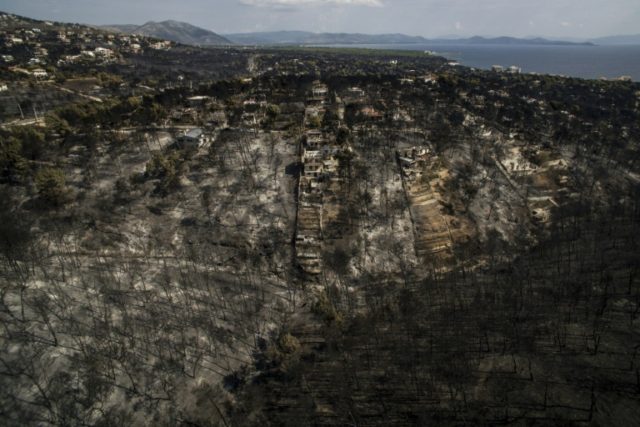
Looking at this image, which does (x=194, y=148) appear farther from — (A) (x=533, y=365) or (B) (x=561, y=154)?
(B) (x=561, y=154)

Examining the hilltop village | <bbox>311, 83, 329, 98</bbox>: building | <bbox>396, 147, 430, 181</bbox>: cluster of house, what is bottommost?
the hilltop village

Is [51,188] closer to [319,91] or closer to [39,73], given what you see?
[319,91]

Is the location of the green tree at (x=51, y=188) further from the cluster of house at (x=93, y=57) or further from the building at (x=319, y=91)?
the cluster of house at (x=93, y=57)

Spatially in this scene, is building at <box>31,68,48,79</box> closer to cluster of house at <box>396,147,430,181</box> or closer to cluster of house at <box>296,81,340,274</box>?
cluster of house at <box>296,81,340,274</box>

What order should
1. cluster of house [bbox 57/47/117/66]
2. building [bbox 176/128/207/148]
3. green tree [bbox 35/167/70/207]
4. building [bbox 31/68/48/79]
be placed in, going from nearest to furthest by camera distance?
1. green tree [bbox 35/167/70/207]
2. building [bbox 176/128/207/148]
3. building [bbox 31/68/48/79]
4. cluster of house [bbox 57/47/117/66]

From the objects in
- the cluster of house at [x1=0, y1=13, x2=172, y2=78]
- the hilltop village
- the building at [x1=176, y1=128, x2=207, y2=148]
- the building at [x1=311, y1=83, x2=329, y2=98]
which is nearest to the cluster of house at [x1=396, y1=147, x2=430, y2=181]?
the hilltop village

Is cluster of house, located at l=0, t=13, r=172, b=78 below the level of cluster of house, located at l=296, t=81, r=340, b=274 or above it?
above

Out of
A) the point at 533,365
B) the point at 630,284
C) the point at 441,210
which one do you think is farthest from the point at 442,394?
the point at 441,210

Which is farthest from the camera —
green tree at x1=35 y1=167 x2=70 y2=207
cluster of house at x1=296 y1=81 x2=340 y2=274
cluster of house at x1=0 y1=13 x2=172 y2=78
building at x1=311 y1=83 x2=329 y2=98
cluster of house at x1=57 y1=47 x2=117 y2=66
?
cluster of house at x1=57 y1=47 x2=117 y2=66
